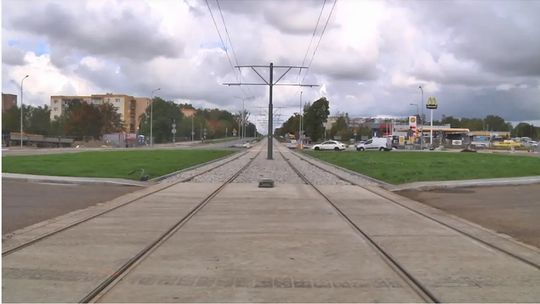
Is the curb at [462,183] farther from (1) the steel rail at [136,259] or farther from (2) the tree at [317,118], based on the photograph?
(2) the tree at [317,118]

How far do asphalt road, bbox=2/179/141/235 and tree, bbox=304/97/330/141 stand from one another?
110237 mm

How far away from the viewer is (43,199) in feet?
55.9

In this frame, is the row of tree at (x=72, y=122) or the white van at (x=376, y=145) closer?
the white van at (x=376, y=145)

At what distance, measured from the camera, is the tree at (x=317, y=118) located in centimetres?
13075

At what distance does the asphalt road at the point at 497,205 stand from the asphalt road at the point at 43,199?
10.1 m

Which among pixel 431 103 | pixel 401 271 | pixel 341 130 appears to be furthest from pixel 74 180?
pixel 341 130

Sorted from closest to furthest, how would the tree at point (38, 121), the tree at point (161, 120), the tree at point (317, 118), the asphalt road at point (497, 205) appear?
the asphalt road at point (497, 205), the tree at point (317, 118), the tree at point (38, 121), the tree at point (161, 120)

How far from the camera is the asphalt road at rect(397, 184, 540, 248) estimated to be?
41.1ft

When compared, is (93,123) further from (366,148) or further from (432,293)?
(432,293)

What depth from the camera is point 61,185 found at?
862 inches

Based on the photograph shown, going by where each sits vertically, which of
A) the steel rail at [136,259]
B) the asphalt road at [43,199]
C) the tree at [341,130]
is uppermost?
the tree at [341,130]

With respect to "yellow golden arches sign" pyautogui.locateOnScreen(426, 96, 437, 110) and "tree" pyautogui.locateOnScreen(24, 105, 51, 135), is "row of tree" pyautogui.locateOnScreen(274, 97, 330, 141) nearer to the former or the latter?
"yellow golden arches sign" pyautogui.locateOnScreen(426, 96, 437, 110)

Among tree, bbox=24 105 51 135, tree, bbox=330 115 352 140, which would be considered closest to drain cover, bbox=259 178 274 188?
tree, bbox=24 105 51 135

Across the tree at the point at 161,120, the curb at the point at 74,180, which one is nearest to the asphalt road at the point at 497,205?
the curb at the point at 74,180
